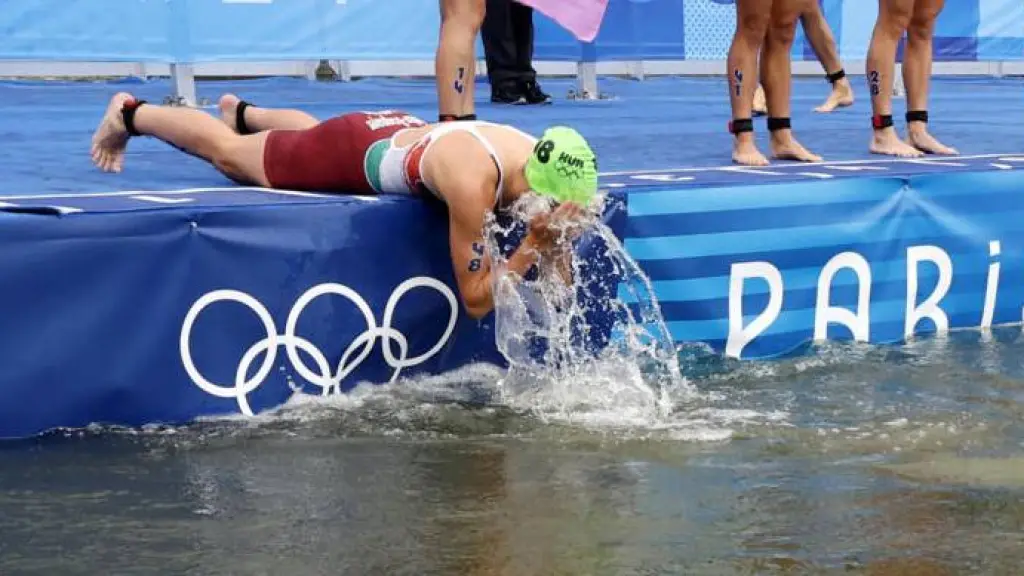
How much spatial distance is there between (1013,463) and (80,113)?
5343 millimetres

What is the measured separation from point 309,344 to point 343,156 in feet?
2.16

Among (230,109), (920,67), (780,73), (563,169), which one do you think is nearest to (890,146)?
(920,67)

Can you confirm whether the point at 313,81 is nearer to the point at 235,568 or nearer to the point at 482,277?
the point at 482,277

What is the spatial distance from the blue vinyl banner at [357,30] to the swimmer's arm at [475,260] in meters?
4.39

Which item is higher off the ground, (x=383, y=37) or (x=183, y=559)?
(x=383, y=37)

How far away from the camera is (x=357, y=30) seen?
8773 millimetres

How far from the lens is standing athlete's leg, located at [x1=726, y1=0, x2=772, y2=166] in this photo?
5.50m

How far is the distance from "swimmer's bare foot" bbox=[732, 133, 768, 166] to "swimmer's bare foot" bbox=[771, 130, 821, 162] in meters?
0.13

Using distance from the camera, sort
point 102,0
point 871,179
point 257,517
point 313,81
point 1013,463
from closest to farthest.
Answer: point 257,517 → point 1013,463 → point 871,179 → point 102,0 → point 313,81

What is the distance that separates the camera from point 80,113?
733 centimetres

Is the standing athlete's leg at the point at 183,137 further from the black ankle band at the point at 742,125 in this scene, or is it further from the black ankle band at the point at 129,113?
the black ankle band at the point at 742,125

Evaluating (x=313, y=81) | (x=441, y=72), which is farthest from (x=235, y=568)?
(x=313, y=81)

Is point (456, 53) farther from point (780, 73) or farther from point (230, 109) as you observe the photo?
point (780, 73)

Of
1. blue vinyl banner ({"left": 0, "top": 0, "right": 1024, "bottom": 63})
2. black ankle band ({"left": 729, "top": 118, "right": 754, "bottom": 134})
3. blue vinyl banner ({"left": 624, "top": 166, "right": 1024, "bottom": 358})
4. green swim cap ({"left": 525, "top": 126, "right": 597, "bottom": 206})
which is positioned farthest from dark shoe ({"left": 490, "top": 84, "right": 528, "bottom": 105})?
green swim cap ({"left": 525, "top": 126, "right": 597, "bottom": 206})
